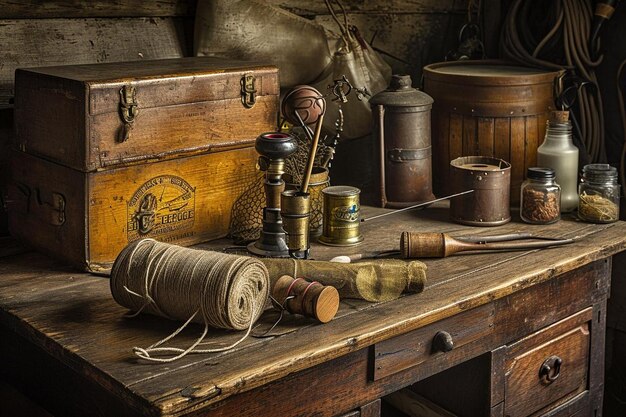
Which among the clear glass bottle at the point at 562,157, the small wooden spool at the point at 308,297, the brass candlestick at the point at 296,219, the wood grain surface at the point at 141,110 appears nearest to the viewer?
the small wooden spool at the point at 308,297

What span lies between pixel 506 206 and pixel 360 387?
854 millimetres

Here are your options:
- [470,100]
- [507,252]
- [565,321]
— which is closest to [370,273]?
[507,252]

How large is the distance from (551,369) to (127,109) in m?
1.26

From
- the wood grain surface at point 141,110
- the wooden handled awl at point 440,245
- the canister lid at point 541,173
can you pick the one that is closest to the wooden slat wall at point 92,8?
the wood grain surface at point 141,110

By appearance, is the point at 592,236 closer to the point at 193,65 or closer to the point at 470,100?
the point at 470,100

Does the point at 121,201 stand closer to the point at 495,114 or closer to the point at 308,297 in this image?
the point at 308,297

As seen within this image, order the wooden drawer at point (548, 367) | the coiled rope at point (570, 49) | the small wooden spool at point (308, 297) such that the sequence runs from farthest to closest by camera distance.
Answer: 1. the coiled rope at point (570, 49)
2. the wooden drawer at point (548, 367)
3. the small wooden spool at point (308, 297)

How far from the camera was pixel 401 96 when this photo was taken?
2623mm

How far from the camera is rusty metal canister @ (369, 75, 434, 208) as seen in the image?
262 cm

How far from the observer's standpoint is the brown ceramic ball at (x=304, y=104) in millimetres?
2381

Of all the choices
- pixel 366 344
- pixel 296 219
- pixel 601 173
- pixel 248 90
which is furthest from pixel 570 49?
pixel 366 344

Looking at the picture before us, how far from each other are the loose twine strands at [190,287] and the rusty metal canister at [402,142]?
941 mm

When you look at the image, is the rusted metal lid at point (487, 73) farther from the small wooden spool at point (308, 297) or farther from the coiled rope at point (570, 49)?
the small wooden spool at point (308, 297)

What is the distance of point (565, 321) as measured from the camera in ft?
7.86
